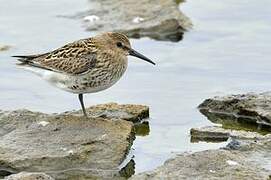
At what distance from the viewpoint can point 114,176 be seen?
9.18 meters

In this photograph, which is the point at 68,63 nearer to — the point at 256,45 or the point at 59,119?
the point at 59,119

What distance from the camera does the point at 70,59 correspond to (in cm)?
1023

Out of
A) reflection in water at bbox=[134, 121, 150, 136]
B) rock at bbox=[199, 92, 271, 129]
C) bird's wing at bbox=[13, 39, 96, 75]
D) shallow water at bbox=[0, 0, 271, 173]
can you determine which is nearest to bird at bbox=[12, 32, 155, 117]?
Result: bird's wing at bbox=[13, 39, 96, 75]

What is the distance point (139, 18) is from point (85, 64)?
15.2ft

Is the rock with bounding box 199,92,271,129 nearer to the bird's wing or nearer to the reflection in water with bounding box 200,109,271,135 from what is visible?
the reflection in water with bounding box 200,109,271,135

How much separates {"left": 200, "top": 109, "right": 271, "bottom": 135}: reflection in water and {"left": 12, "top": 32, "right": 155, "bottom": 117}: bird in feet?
4.03

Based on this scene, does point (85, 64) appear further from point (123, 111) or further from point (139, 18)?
point (139, 18)

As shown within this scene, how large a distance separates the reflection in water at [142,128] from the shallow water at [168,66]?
2.5 inches

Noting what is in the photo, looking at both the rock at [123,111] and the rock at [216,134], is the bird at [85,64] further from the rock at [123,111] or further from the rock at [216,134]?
the rock at [216,134]

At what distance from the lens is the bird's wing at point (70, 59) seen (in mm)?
10141

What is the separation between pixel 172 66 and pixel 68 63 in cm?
270

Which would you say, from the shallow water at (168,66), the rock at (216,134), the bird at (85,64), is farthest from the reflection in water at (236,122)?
the bird at (85,64)

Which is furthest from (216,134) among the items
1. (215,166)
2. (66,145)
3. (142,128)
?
(66,145)

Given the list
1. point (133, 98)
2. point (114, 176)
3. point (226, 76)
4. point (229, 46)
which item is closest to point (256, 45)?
point (229, 46)
